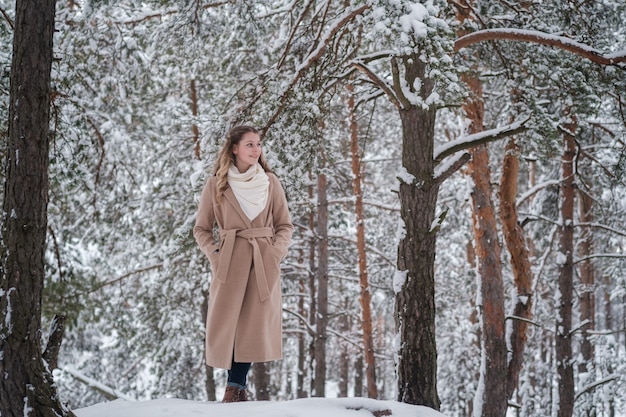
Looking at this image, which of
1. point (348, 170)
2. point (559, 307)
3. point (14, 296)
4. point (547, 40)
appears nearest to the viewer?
point (14, 296)

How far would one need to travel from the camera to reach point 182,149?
13.0 m

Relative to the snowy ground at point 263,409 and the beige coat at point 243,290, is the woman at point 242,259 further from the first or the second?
the snowy ground at point 263,409

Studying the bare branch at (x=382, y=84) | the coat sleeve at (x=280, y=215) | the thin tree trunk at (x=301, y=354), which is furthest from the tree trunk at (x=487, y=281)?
the thin tree trunk at (x=301, y=354)

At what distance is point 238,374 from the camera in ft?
14.4

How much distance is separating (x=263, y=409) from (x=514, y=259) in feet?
21.0

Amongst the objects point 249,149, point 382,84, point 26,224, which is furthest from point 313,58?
point 26,224

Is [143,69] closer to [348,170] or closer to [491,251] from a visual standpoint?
[491,251]

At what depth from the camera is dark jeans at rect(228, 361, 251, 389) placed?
436cm

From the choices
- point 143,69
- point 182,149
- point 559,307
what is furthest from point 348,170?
point 143,69

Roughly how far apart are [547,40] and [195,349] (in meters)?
11.7

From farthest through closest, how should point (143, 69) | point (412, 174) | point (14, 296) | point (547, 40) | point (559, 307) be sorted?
point (559, 307) → point (143, 69) → point (547, 40) → point (412, 174) → point (14, 296)

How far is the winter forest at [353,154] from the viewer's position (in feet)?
16.6

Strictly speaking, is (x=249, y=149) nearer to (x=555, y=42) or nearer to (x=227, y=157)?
(x=227, y=157)

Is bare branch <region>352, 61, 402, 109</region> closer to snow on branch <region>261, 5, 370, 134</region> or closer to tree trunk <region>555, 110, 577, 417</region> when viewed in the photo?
snow on branch <region>261, 5, 370, 134</region>
